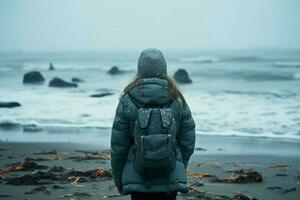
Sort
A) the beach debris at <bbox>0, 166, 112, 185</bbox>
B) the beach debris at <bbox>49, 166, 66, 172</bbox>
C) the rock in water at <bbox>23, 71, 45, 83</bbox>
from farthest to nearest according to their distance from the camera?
the rock in water at <bbox>23, 71, 45, 83</bbox>
the beach debris at <bbox>49, 166, 66, 172</bbox>
the beach debris at <bbox>0, 166, 112, 185</bbox>

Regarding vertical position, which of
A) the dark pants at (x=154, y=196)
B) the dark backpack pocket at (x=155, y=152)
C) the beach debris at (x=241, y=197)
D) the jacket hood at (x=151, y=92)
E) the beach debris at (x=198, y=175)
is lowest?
the beach debris at (x=198, y=175)

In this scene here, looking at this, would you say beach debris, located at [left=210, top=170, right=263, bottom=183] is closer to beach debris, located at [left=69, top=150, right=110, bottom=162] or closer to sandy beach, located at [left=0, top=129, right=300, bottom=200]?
sandy beach, located at [left=0, top=129, right=300, bottom=200]

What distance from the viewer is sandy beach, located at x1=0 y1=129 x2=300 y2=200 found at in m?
5.82

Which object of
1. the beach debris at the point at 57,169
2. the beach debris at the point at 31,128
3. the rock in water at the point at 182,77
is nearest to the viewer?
the beach debris at the point at 57,169

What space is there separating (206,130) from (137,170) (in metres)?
8.55

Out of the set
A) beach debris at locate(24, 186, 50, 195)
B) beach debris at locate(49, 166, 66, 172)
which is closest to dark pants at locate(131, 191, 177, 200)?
beach debris at locate(24, 186, 50, 195)

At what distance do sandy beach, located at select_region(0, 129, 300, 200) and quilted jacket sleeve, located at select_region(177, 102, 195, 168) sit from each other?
7.42 feet

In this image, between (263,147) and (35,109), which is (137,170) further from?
(35,109)

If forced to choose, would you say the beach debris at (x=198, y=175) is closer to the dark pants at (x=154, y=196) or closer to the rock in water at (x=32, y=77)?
the dark pants at (x=154, y=196)

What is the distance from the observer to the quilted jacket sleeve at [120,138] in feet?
11.1

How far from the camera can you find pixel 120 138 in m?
3.43

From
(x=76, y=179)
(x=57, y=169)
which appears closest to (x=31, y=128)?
(x=57, y=169)

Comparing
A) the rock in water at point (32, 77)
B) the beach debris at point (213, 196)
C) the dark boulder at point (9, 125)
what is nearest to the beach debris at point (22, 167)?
the beach debris at point (213, 196)

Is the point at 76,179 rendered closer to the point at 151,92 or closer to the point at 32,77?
the point at 151,92
